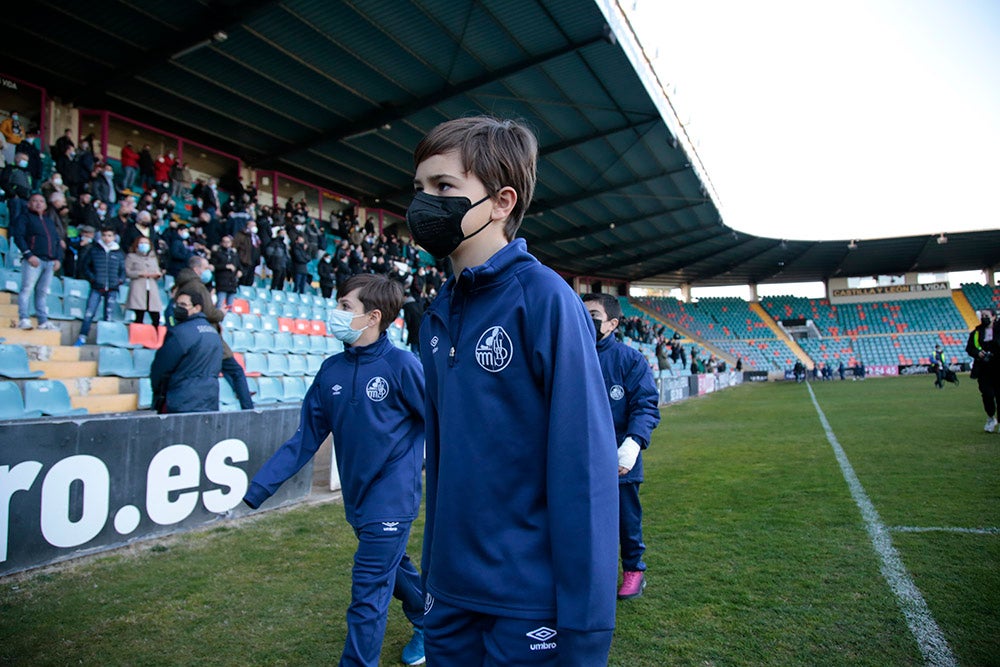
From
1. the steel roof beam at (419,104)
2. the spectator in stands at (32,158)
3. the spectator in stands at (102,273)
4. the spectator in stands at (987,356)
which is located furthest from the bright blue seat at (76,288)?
the spectator in stands at (987,356)

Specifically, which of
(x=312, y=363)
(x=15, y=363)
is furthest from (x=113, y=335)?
(x=312, y=363)

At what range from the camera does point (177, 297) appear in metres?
5.62

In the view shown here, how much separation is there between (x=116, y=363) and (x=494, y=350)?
369 inches

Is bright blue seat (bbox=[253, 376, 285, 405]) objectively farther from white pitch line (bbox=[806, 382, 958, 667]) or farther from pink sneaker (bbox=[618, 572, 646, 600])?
white pitch line (bbox=[806, 382, 958, 667])


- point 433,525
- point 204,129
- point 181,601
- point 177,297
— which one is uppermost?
point 204,129

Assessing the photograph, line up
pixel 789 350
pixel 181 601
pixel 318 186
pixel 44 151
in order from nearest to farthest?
pixel 181 601, pixel 44 151, pixel 318 186, pixel 789 350

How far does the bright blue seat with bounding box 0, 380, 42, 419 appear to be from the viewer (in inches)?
270

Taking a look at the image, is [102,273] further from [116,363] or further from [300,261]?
[300,261]

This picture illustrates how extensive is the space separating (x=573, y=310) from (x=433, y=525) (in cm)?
67

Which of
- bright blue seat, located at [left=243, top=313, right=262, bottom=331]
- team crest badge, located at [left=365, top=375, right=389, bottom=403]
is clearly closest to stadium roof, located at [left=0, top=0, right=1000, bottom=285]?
bright blue seat, located at [left=243, top=313, right=262, bottom=331]

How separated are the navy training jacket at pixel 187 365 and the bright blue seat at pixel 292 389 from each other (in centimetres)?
498

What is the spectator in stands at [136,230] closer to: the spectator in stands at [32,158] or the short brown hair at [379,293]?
the spectator in stands at [32,158]

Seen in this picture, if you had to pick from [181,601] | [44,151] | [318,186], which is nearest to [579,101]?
[318,186]

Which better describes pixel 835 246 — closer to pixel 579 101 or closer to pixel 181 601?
pixel 579 101
